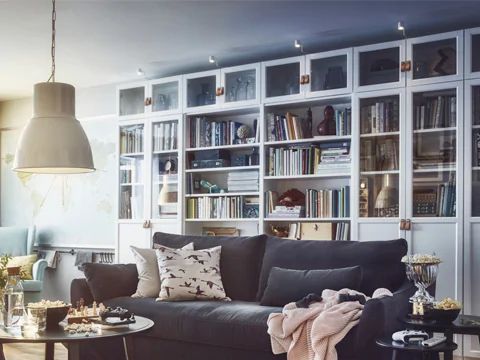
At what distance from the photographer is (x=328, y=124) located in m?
5.39

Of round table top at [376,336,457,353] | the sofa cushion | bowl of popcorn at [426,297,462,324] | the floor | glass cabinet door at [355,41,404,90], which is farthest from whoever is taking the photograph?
glass cabinet door at [355,41,404,90]

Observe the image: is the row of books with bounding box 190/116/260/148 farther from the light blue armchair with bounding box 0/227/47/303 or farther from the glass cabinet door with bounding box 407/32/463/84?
the light blue armchair with bounding box 0/227/47/303

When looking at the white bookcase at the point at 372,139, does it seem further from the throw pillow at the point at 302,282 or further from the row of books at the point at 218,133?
the throw pillow at the point at 302,282

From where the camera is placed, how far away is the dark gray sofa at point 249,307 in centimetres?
322

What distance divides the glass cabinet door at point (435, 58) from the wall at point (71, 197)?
344 cm

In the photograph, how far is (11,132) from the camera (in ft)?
25.6

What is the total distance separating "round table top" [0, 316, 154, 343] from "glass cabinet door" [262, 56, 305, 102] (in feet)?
9.44

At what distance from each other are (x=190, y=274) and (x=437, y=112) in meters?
2.23

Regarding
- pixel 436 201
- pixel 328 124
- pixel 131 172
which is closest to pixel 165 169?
pixel 131 172

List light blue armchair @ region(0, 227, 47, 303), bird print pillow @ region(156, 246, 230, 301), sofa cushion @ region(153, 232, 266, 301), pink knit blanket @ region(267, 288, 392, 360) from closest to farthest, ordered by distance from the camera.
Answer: pink knit blanket @ region(267, 288, 392, 360), bird print pillow @ region(156, 246, 230, 301), sofa cushion @ region(153, 232, 266, 301), light blue armchair @ region(0, 227, 47, 303)

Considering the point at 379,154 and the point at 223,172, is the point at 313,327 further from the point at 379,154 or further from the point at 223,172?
the point at 223,172

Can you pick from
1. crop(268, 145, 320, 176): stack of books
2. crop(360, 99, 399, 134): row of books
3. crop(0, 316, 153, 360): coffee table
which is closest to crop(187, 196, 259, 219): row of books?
crop(268, 145, 320, 176): stack of books

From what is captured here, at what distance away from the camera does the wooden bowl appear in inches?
122

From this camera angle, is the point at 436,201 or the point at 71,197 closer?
the point at 436,201
